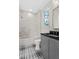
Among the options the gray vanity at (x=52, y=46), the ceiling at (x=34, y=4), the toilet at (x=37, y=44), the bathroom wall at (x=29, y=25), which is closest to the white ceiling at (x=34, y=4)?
the ceiling at (x=34, y=4)

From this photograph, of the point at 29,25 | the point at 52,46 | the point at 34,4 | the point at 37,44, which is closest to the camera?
the point at 52,46

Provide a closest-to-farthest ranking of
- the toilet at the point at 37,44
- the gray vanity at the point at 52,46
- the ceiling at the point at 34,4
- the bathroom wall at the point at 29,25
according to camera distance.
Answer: the gray vanity at the point at 52,46 → the bathroom wall at the point at 29,25 → the ceiling at the point at 34,4 → the toilet at the point at 37,44

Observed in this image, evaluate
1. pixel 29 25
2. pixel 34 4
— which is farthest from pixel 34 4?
pixel 29 25

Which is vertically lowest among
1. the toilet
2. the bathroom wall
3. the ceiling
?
the toilet

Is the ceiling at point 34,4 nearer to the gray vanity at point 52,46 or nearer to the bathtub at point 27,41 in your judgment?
the bathtub at point 27,41

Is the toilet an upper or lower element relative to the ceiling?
lower

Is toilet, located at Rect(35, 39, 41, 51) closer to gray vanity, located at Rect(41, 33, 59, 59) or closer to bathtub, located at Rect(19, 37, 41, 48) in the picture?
bathtub, located at Rect(19, 37, 41, 48)

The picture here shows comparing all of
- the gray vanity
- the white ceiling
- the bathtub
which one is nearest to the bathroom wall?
the bathtub

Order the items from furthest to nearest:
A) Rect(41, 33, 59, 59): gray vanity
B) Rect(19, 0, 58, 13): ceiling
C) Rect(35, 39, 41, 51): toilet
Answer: Rect(35, 39, 41, 51): toilet, Rect(19, 0, 58, 13): ceiling, Rect(41, 33, 59, 59): gray vanity

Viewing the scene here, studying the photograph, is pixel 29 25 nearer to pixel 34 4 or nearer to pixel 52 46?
pixel 34 4
